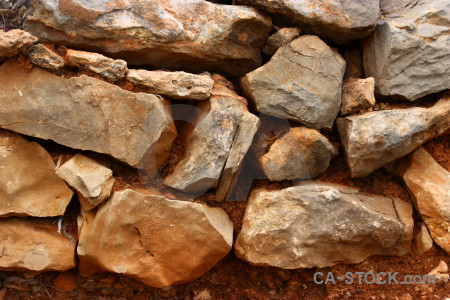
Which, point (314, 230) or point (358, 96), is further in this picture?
point (358, 96)

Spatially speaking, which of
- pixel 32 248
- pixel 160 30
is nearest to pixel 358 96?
pixel 160 30

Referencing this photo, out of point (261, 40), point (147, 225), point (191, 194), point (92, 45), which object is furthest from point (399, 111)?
point (92, 45)

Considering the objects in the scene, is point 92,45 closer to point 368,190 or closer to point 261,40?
point 261,40

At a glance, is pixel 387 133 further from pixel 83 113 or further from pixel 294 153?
pixel 83 113

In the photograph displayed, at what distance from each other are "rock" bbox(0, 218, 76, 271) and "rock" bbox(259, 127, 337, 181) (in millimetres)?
1147

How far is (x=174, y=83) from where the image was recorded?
2.56 metres

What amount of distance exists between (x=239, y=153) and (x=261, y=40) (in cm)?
73

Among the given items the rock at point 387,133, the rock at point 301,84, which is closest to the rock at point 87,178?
the rock at point 301,84

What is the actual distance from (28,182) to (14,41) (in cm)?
72

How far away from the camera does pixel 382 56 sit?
8.96 ft

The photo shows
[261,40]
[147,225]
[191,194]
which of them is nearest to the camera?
[147,225]

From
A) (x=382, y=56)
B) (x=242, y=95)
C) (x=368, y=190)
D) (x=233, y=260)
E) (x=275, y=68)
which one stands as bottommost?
(x=233, y=260)

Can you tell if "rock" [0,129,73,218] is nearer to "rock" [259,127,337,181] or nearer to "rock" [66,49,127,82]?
"rock" [66,49,127,82]

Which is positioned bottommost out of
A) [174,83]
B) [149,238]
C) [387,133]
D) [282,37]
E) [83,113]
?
[149,238]
